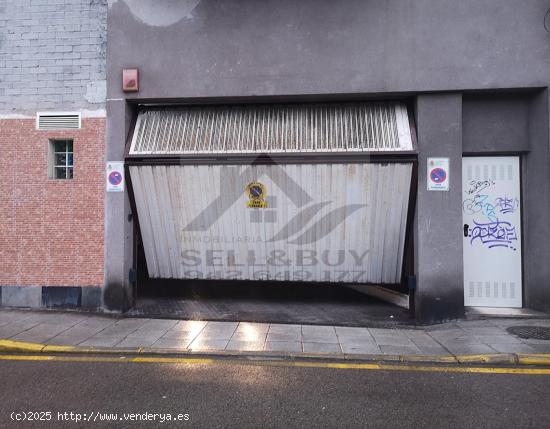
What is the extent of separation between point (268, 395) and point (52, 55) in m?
7.87

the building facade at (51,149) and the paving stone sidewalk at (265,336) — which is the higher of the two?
the building facade at (51,149)

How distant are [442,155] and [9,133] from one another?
8.70 m

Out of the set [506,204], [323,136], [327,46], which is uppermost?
[327,46]

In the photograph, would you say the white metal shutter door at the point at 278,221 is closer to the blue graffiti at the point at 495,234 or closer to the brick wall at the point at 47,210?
the brick wall at the point at 47,210

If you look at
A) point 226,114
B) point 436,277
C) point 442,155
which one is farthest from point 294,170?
point 436,277

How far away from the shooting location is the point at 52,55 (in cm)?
822

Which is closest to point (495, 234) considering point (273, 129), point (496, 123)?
point (496, 123)

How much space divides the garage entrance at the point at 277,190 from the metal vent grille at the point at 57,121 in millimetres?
1225

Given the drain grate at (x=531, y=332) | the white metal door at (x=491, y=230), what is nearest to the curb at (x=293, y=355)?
the drain grate at (x=531, y=332)

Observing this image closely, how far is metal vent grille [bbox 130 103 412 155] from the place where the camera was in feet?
25.6

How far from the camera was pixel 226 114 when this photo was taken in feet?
27.3

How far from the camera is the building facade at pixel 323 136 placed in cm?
753
